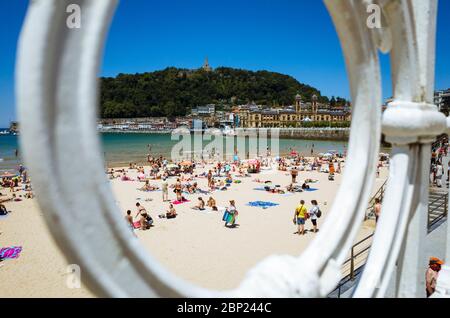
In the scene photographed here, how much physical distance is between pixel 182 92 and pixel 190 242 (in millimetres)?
169251

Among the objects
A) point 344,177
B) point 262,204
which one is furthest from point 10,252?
point 344,177

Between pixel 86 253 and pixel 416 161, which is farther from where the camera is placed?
pixel 416 161

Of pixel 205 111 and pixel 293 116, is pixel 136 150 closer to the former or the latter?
pixel 293 116

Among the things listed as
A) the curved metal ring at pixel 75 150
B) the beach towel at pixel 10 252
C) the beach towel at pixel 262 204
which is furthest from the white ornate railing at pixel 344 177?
the beach towel at pixel 262 204

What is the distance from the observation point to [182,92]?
176 m

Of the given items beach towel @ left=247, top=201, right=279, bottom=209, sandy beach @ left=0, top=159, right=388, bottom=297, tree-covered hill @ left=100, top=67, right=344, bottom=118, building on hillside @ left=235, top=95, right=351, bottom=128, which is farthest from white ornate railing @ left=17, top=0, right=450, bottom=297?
tree-covered hill @ left=100, top=67, right=344, bottom=118

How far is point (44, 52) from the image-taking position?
0.78m

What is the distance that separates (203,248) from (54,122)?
10.5 m

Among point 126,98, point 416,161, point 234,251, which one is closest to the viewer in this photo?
point 416,161

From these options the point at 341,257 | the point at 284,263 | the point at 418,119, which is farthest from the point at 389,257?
the point at 284,263

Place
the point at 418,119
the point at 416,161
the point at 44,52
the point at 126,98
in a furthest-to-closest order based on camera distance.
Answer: the point at 126,98 < the point at 416,161 < the point at 418,119 < the point at 44,52

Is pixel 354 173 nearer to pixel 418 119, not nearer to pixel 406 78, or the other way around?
pixel 418 119
